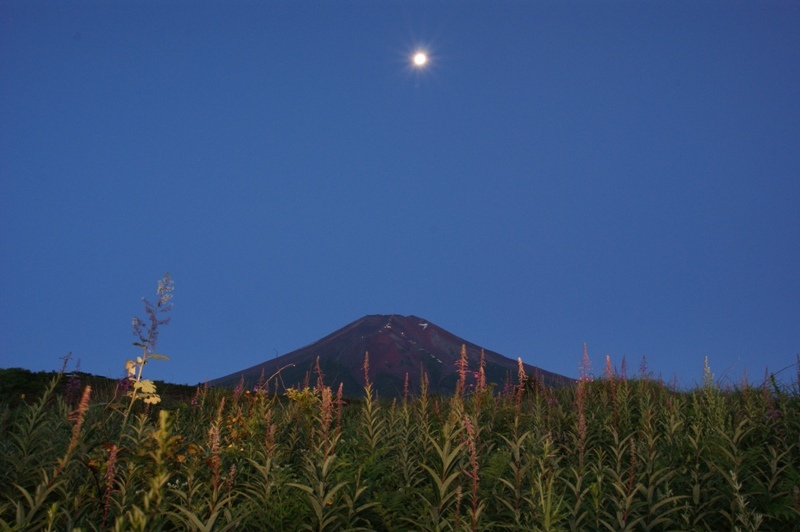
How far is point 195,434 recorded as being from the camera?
9055 millimetres

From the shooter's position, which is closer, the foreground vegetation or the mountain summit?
the foreground vegetation

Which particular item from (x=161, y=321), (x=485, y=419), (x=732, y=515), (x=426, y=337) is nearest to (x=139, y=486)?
(x=161, y=321)

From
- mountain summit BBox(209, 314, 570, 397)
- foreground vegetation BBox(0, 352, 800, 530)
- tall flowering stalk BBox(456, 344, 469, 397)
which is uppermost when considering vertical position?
mountain summit BBox(209, 314, 570, 397)

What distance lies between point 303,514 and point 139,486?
2267mm

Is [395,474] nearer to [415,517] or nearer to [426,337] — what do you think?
[415,517]

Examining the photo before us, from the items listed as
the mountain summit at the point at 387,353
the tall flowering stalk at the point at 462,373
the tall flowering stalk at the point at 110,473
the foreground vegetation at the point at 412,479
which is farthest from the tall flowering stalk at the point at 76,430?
the mountain summit at the point at 387,353

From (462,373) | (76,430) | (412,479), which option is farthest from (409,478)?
(76,430)

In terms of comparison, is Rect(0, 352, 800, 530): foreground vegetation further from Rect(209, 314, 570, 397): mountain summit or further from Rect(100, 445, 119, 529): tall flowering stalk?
Rect(209, 314, 570, 397): mountain summit

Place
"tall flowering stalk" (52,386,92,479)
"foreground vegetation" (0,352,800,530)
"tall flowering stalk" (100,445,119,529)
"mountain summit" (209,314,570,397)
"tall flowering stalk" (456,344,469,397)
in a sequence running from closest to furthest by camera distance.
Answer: "tall flowering stalk" (100,445,119,529) → "tall flowering stalk" (52,386,92,479) → "foreground vegetation" (0,352,800,530) → "tall flowering stalk" (456,344,469,397) → "mountain summit" (209,314,570,397)

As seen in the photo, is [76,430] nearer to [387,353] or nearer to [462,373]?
[462,373]

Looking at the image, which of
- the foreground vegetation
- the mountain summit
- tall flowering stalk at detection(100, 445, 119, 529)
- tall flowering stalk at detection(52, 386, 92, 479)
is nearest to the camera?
tall flowering stalk at detection(100, 445, 119, 529)

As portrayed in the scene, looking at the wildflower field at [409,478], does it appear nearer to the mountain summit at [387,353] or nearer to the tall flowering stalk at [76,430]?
the tall flowering stalk at [76,430]

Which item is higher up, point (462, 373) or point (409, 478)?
point (462, 373)

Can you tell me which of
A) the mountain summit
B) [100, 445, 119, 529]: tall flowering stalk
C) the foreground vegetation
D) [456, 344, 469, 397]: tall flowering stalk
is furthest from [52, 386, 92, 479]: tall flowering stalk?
the mountain summit
